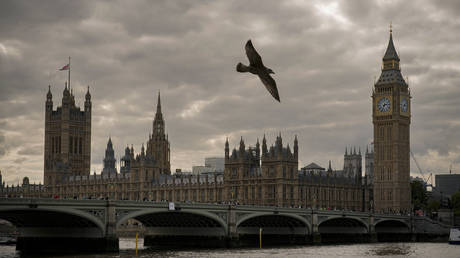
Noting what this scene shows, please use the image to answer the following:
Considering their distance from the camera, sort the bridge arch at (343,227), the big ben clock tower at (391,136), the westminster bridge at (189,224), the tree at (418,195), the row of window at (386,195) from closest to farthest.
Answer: the westminster bridge at (189,224) → the bridge arch at (343,227) → the row of window at (386,195) → the big ben clock tower at (391,136) → the tree at (418,195)

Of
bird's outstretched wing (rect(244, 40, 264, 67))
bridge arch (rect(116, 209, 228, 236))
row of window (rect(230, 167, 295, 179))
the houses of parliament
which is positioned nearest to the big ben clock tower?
the houses of parliament

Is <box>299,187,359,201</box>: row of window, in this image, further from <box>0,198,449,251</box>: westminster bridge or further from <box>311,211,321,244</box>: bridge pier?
<box>311,211,321,244</box>: bridge pier

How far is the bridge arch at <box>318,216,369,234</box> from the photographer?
117625mm

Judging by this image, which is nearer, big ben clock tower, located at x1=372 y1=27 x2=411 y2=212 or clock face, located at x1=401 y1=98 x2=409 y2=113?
big ben clock tower, located at x1=372 y1=27 x2=411 y2=212

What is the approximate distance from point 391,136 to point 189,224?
78.1 meters

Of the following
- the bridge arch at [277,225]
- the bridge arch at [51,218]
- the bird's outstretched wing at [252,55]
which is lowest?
the bridge arch at [277,225]

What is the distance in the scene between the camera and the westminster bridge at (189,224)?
3018 inches

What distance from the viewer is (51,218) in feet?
260

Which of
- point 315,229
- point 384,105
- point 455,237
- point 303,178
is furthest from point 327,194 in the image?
point 315,229

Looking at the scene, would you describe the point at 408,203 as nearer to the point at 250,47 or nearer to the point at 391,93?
the point at 391,93

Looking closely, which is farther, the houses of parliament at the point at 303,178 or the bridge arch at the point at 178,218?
the houses of parliament at the point at 303,178

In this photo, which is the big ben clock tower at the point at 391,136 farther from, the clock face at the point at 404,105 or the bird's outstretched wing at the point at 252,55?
the bird's outstretched wing at the point at 252,55

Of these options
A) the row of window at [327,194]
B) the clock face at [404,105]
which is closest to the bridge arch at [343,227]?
the row of window at [327,194]

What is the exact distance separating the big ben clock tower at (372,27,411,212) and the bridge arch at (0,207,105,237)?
91997 mm
